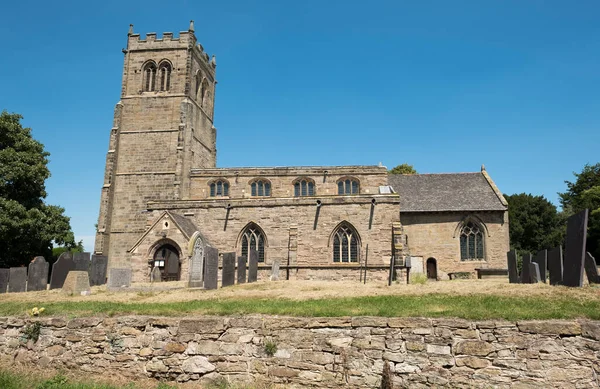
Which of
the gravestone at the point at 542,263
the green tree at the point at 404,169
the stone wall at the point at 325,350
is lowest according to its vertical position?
the stone wall at the point at 325,350

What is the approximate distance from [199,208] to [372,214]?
1070 cm

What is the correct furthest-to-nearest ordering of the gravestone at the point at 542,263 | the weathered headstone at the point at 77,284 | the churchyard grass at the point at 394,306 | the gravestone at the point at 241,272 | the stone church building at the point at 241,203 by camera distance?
the stone church building at the point at 241,203 < the gravestone at the point at 241,272 < the weathered headstone at the point at 77,284 < the gravestone at the point at 542,263 < the churchyard grass at the point at 394,306

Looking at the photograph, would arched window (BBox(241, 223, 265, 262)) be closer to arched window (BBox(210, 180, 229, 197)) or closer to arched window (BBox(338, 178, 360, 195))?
arched window (BBox(210, 180, 229, 197))

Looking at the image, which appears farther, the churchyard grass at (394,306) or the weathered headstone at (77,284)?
the weathered headstone at (77,284)

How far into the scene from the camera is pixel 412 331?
29.8ft

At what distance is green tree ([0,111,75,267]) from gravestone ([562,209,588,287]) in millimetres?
30507

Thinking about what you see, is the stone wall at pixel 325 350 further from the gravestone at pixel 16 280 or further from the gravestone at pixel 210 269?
the gravestone at pixel 16 280

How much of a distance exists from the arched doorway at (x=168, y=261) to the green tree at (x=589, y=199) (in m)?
36.8

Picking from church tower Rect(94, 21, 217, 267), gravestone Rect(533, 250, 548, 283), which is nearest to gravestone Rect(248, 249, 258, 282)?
gravestone Rect(533, 250, 548, 283)

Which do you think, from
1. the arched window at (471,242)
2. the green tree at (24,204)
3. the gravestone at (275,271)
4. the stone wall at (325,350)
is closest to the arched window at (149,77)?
the green tree at (24,204)

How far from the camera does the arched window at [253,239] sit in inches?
1056

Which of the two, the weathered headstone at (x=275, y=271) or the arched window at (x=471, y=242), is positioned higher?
the arched window at (x=471, y=242)

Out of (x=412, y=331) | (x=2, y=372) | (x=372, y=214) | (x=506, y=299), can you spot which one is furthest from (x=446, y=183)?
(x=2, y=372)

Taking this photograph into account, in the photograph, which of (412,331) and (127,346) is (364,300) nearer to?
(412,331)
